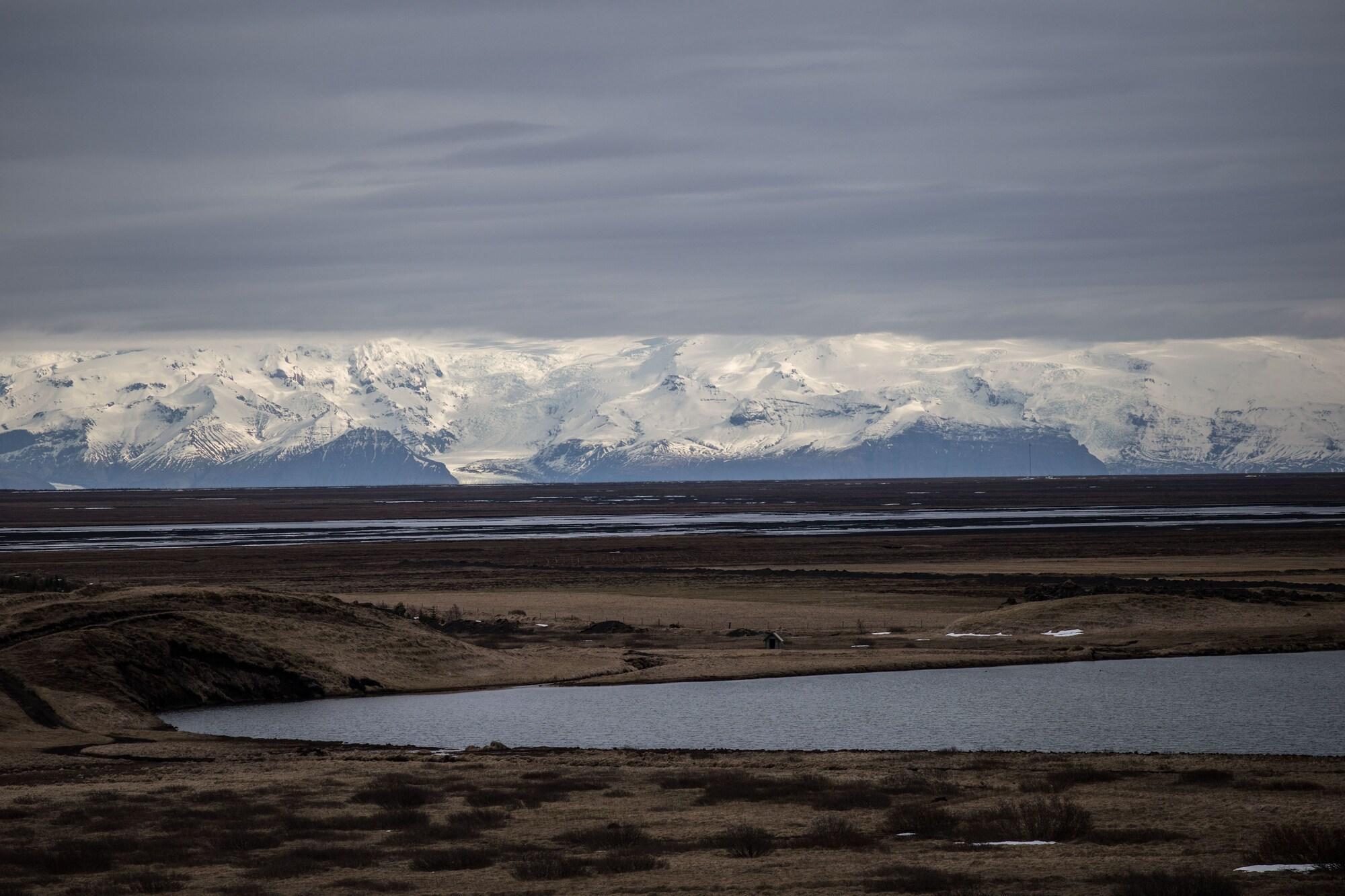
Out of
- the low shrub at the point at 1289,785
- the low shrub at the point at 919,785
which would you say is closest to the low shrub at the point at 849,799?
the low shrub at the point at 919,785

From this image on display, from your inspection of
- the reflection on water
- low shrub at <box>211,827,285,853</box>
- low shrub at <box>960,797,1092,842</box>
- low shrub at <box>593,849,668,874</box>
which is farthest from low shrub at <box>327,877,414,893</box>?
the reflection on water

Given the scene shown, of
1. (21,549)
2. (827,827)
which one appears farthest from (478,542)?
(827,827)

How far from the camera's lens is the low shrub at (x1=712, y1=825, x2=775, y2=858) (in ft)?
A: 76.4

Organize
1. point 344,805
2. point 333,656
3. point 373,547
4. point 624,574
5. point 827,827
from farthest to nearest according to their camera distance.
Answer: point 373,547
point 624,574
point 333,656
point 344,805
point 827,827

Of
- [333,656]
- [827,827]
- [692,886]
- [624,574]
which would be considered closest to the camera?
[692,886]

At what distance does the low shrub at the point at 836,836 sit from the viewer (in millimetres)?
23719

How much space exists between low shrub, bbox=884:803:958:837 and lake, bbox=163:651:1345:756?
32.1 feet

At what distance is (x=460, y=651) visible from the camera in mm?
53281

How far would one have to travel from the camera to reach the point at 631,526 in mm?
163875

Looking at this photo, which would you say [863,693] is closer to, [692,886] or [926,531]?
[692,886]

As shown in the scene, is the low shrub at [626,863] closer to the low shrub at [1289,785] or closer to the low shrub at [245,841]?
the low shrub at [245,841]

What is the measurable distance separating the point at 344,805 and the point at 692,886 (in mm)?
9828

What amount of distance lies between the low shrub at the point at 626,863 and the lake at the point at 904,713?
13.3 m

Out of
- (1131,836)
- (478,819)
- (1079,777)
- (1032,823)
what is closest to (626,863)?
(478,819)
